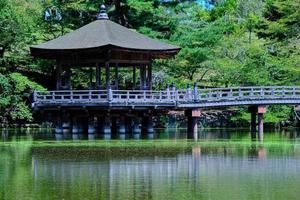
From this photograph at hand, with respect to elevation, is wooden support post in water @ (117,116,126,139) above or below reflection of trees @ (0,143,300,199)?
above

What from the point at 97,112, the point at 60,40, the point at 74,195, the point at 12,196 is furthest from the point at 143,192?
the point at 60,40

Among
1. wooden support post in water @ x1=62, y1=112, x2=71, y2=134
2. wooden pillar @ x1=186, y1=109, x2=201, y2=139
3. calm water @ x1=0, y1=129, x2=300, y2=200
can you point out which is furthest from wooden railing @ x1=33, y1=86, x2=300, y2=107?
calm water @ x1=0, y1=129, x2=300, y2=200

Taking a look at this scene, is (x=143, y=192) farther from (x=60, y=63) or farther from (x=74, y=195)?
(x=60, y=63)

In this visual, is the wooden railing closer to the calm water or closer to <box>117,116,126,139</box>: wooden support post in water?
<box>117,116,126,139</box>: wooden support post in water

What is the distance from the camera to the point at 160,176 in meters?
15.7

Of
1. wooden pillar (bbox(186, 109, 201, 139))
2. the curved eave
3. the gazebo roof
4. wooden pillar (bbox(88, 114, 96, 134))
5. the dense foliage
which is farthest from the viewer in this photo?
the dense foliage

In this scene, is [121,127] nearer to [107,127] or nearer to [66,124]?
[107,127]

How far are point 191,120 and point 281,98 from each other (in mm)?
4732

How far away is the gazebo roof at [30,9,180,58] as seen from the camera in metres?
33.6

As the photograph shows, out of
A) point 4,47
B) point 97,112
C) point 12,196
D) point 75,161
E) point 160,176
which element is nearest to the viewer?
point 12,196

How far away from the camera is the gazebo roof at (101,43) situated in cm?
3362

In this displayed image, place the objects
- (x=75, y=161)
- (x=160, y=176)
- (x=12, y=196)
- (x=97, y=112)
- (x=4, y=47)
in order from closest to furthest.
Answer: (x=12, y=196) → (x=160, y=176) → (x=75, y=161) → (x=97, y=112) → (x=4, y=47)

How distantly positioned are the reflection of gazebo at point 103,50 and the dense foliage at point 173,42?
18.2 ft

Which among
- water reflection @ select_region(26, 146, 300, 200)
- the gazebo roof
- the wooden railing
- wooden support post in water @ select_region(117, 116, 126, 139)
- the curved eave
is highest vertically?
the gazebo roof
